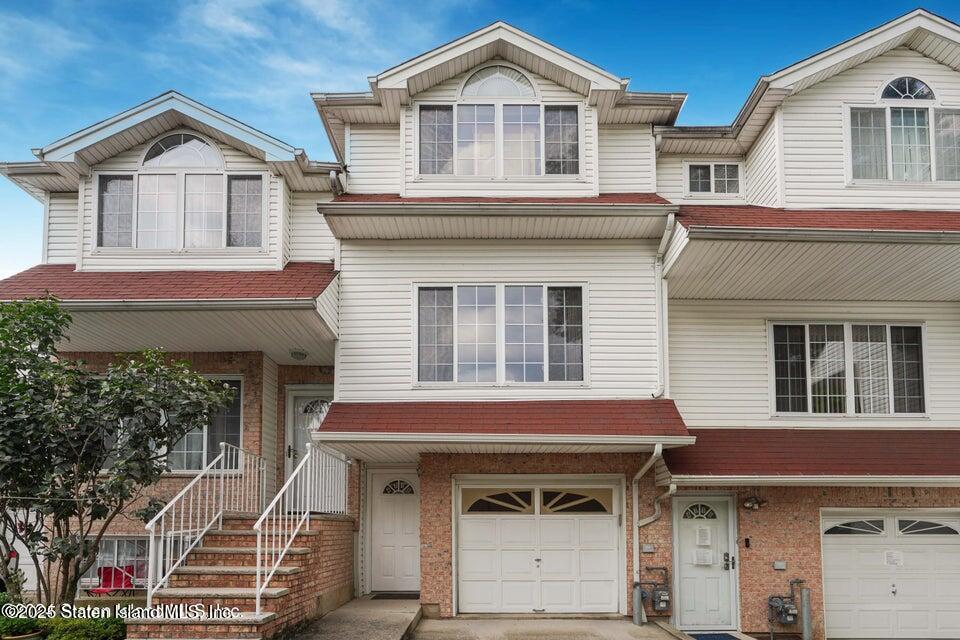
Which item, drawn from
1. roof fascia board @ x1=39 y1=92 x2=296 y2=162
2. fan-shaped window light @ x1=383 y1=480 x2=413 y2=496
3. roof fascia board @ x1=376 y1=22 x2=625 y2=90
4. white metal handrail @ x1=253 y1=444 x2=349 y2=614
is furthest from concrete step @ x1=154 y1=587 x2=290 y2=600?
roof fascia board @ x1=376 y1=22 x2=625 y2=90

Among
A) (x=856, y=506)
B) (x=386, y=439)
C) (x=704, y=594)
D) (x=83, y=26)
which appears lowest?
(x=704, y=594)

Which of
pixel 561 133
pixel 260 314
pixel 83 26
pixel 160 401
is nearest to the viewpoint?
pixel 160 401

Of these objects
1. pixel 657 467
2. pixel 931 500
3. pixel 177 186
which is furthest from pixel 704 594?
pixel 177 186

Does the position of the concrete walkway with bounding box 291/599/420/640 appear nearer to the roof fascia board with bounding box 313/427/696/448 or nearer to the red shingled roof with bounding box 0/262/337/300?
the roof fascia board with bounding box 313/427/696/448

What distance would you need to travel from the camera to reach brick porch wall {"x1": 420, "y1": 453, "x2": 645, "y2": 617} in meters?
12.6

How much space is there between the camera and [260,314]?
11664mm

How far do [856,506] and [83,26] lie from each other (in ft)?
57.3

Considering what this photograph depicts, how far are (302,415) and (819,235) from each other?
8.88 m

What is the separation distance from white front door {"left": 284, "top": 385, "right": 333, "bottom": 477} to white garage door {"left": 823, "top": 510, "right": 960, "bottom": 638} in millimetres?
8575

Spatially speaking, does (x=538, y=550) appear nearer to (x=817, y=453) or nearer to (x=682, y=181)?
(x=817, y=453)

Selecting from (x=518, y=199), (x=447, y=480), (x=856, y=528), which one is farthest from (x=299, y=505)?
(x=856, y=528)

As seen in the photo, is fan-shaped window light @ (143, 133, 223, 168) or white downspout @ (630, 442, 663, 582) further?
fan-shaped window light @ (143, 133, 223, 168)

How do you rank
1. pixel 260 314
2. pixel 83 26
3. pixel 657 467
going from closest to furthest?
pixel 260 314
pixel 657 467
pixel 83 26

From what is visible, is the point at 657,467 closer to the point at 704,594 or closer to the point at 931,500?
the point at 704,594
